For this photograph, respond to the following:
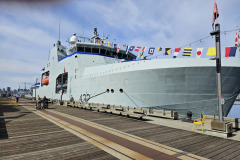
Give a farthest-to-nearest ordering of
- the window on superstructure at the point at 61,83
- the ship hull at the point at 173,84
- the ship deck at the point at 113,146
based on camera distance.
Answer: the window on superstructure at the point at 61,83, the ship hull at the point at 173,84, the ship deck at the point at 113,146

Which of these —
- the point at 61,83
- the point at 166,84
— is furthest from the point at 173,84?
the point at 61,83

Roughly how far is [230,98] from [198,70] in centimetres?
332

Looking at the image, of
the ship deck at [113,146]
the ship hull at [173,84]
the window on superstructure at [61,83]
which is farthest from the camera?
the window on superstructure at [61,83]

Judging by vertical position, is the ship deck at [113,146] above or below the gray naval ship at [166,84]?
below

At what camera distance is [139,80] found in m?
13.5

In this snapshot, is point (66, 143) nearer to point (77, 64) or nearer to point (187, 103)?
point (187, 103)

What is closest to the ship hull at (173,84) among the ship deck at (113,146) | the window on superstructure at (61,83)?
the ship deck at (113,146)

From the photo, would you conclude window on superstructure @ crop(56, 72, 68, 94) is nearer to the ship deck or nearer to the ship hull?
the ship hull

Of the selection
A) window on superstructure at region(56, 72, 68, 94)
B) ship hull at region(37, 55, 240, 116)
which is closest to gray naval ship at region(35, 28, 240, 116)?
ship hull at region(37, 55, 240, 116)

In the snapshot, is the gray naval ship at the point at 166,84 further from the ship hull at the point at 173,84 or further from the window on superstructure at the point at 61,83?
the window on superstructure at the point at 61,83

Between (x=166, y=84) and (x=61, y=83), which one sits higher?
(x=61, y=83)

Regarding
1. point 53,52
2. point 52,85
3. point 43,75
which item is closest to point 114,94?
point 52,85

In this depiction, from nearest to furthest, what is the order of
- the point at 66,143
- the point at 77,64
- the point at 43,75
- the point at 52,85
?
the point at 66,143, the point at 77,64, the point at 52,85, the point at 43,75

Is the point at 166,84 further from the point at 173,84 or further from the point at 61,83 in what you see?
the point at 61,83
